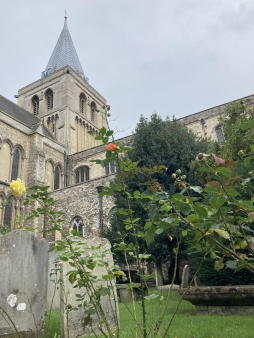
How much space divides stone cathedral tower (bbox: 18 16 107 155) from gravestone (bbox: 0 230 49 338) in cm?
2389

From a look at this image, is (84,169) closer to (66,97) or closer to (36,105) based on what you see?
(66,97)

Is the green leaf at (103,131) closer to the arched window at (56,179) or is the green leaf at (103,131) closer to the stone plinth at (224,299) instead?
the stone plinth at (224,299)

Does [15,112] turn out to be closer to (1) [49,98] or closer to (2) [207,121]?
(1) [49,98]

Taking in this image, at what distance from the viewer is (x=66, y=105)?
30047mm

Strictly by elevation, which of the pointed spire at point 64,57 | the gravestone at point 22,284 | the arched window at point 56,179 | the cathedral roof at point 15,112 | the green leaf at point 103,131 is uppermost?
the pointed spire at point 64,57

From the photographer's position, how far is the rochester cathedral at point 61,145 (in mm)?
16688

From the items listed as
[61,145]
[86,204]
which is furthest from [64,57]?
[86,204]

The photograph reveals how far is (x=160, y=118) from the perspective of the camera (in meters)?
15.1

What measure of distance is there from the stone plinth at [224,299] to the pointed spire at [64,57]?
128 feet

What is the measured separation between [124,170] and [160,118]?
13735 millimetres

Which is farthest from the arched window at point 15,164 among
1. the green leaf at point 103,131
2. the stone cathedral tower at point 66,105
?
the green leaf at point 103,131

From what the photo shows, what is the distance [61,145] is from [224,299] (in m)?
23.8

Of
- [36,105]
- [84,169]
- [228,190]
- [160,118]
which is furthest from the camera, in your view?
[36,105]

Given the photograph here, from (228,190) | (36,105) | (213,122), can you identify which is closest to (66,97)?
(36,105)
